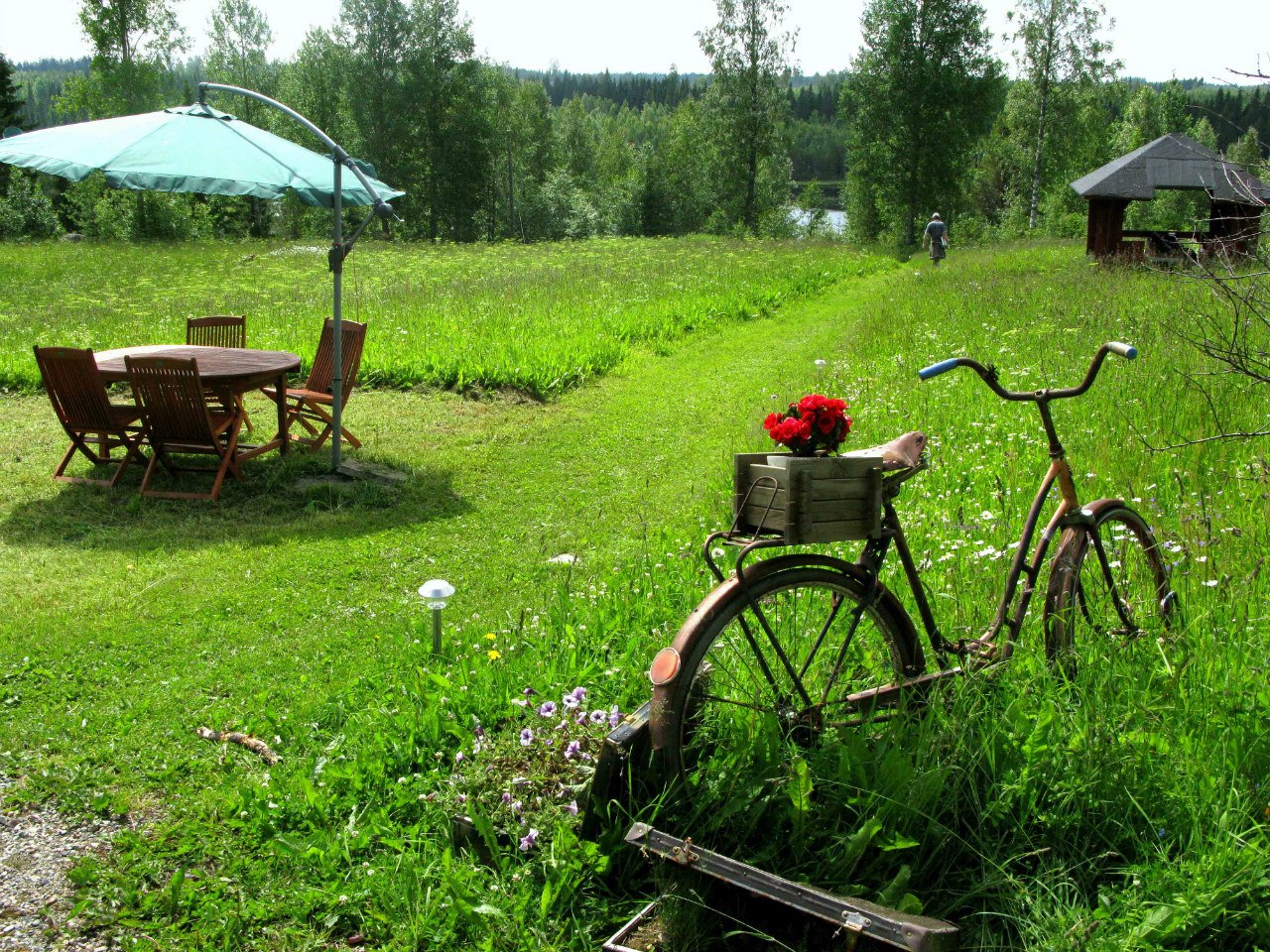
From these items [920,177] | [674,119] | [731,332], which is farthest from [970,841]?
[674,119]

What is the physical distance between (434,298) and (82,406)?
10.7 m

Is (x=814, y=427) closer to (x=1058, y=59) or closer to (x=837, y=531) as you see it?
(x=837, y=531)

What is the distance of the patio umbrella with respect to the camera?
7320mm

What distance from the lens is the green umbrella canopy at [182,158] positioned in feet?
24.0

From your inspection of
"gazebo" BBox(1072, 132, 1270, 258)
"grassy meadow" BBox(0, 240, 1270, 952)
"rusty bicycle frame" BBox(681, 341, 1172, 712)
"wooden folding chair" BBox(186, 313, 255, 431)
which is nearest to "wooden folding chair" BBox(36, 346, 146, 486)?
"grassy meadow" BBox(0, 240, 1270, 952)

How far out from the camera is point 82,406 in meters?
8.22

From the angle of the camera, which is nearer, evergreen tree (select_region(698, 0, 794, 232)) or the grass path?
the grass path

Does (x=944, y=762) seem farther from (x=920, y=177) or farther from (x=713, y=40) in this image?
(x=713, y=40)

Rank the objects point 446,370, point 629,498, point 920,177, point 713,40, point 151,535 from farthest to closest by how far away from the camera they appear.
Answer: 1. point 713,40
2. point 920,177
3. point 446,370
4. point 629,498
5. point 151,535

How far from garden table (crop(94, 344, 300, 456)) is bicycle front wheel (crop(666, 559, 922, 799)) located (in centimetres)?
594

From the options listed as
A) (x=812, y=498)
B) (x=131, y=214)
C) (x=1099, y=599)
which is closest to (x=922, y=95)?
(x=131, y=214)

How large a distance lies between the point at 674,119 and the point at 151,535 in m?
74.1

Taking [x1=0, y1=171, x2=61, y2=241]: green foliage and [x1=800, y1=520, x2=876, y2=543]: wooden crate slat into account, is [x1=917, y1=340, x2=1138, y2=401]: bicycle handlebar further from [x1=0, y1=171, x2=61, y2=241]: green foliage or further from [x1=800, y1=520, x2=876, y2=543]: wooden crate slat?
[x1=0, y1=171, x2=61, y2=241]: green foliage

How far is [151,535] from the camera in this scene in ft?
23.7
